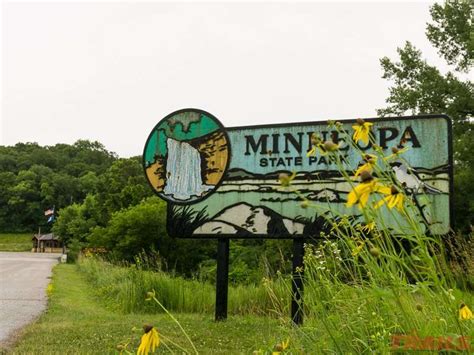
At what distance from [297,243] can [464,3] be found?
798 inches

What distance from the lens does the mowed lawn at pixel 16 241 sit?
2699 inches

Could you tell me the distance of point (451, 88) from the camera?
2162cm

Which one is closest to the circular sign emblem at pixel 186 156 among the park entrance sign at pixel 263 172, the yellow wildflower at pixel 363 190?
the park entrance sign at pixel 263 172

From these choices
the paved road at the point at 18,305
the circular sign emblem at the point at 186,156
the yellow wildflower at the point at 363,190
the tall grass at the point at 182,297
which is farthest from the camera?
the tall grass at the point at 182,297

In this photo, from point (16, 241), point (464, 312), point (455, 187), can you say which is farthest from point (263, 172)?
point (16, 241)

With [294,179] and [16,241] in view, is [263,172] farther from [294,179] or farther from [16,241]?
[16,241]

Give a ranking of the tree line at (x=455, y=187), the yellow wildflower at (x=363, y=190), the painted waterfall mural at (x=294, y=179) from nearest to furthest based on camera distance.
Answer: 1. the yellow wildflower at (x=363, y=190)
2. the painted waterfall mural at (x=294, y=179)
3. the tree line at (x=455, y=187)

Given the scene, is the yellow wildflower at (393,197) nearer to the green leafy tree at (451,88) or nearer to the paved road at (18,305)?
the paved road at (18,305)

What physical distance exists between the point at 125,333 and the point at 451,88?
1954cm

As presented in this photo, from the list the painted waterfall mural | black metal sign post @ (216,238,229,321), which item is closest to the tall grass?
black metal sign post @ (216,238,229,321)

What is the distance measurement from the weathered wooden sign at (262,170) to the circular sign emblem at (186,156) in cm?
1

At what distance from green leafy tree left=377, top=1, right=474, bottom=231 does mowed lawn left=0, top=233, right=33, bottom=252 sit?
57514 millimetres

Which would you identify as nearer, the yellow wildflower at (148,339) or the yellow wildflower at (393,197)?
the yellow wildflower at (393,197)

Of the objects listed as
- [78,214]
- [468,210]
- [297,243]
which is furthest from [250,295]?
[78,214]
